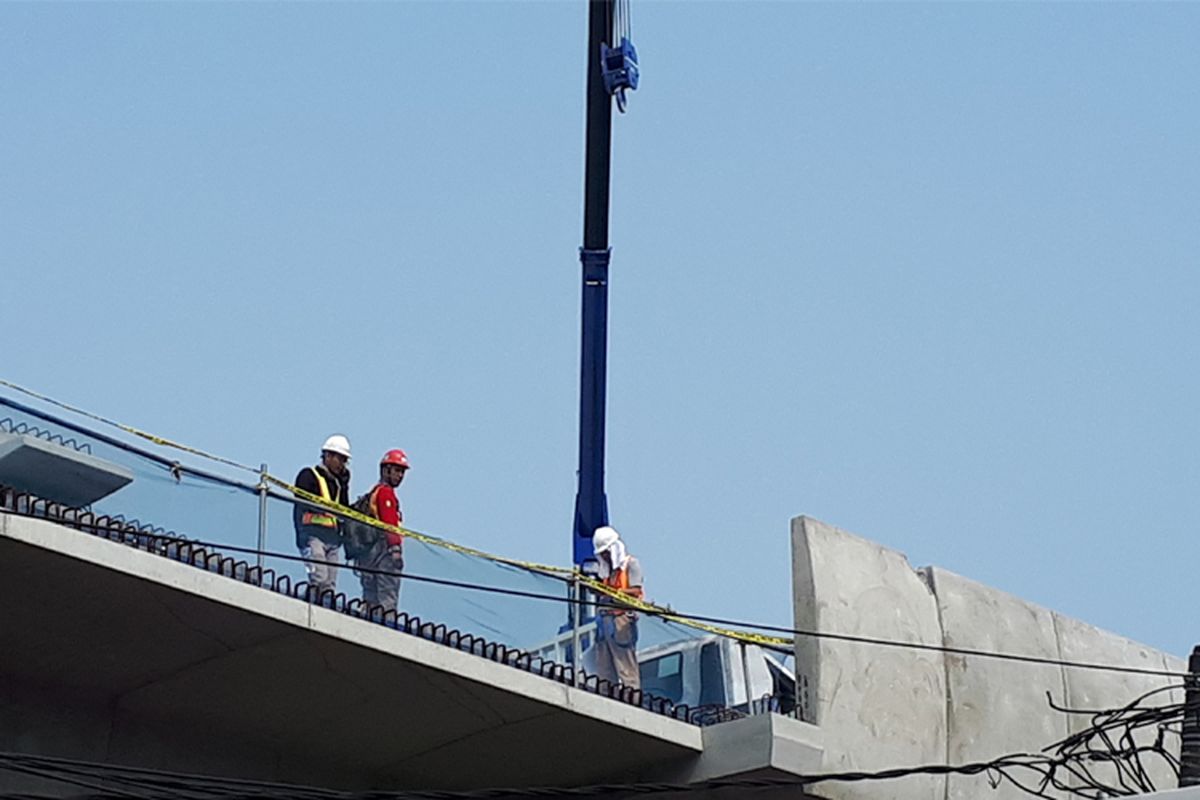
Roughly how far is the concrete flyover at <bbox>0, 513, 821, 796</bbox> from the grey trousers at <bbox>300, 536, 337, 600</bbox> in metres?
0.22

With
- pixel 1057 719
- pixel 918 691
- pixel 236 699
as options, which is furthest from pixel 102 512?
pixel 1057 719

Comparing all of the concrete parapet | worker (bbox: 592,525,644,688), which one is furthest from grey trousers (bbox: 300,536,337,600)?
the concrete parapet

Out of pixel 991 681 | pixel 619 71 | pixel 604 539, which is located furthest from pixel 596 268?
pixel 991 681

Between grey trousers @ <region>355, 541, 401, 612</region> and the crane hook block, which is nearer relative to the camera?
grey trousers @ <region>355, 541, 401, 612</region>

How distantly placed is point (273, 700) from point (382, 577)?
4.38ft

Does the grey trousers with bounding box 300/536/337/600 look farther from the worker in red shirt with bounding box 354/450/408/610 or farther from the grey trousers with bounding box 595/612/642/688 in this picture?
the grey trousers with bounding box 595/612/642/688

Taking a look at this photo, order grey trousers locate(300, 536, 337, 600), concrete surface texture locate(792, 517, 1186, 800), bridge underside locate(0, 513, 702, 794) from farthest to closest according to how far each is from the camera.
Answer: concrete surface texture locate(792, 517, 1186, 800), grey trousers locate(300, 536, 337, 600), bridge underside locate(0, 513, 702, 794)

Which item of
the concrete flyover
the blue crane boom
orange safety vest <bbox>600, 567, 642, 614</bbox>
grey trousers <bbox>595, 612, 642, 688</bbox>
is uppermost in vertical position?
the blue crane boom

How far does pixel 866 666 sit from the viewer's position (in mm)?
17969

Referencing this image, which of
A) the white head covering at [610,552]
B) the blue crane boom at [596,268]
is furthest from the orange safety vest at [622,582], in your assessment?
the blue crane boom at [596,268]

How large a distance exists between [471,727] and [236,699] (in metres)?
1.86

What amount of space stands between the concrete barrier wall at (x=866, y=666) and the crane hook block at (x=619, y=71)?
7.37 meters

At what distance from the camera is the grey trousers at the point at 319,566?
15.4 m

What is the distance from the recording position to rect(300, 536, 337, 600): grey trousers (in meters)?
15.4
